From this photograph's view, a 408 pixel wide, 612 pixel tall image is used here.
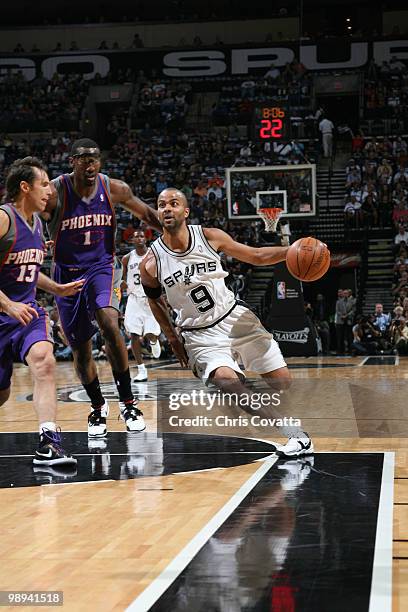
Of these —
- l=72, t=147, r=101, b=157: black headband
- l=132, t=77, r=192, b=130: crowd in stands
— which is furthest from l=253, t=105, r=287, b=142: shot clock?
l=72, t=147, r=101, b=157: black headband

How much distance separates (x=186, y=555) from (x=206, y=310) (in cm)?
264

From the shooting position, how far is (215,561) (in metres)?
3.57

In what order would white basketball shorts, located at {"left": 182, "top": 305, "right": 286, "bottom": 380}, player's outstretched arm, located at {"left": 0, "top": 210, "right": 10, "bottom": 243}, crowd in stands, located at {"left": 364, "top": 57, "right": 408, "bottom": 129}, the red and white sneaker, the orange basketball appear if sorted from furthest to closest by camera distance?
crowd in stands, located at {"left": 364, "top": 57, "right": 408, "bottom": 129}
the red and white sneaker
white basketball shorts, located at {"left": 182, "top": 305, "right": 286, "bottom": 380}
the orange basketball
player's outstretched arm, located at {"left": 0, "top": 210, "right": 10, "bottom": 243}

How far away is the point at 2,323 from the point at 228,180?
1386 centimetres

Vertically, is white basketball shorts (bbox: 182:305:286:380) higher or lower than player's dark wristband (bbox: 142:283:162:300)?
lower

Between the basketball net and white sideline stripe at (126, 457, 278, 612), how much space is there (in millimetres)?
11650

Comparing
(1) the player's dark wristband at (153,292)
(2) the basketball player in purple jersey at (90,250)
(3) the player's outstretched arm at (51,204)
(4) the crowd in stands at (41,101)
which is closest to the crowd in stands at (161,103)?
(4) the crowd in stands at (41,101)

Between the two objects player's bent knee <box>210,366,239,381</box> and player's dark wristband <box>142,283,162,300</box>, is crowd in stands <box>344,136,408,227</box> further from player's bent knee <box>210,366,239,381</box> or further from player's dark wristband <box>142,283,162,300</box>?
player's bent knee <box>210,366,239,381</box>

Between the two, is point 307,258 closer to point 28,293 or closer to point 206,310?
point 206,310

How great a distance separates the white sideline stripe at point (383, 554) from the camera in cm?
303

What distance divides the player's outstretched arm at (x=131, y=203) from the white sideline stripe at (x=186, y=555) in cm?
232

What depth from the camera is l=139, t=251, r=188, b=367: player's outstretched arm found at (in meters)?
6.22

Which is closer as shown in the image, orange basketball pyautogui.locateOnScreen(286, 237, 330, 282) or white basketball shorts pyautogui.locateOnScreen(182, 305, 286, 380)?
orange basketball pyautogui.locateOnScreen(286, 237, 330, 282)

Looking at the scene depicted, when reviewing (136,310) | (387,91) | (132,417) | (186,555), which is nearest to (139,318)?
(136,310)
